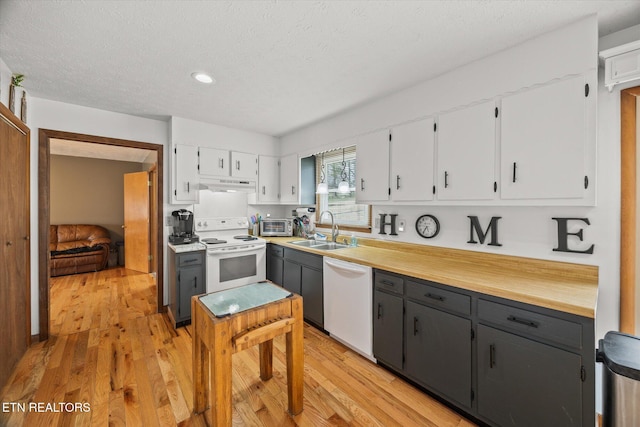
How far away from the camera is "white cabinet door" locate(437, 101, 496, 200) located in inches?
73.7

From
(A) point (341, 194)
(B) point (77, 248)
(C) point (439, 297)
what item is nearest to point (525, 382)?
(C) point (439, 297)

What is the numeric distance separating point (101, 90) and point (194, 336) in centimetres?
245

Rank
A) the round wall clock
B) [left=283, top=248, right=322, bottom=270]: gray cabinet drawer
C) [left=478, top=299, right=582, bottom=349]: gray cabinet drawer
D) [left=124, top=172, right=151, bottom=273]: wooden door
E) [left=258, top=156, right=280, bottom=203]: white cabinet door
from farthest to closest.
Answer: [left=124, top=172, right=151, bottom=273]: wooden door → [left=258, top=156, right=280, bottom=203]: white cabinet door → [left=283, top=248, right=322, bottom=270]: gray cabinet drawer → the round wall clock → [left=478, top=299, right=582, bottom=349]: gray cabinet drawer

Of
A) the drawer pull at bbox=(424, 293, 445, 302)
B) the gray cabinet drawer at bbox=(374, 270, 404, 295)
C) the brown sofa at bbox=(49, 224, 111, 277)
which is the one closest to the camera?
the drawer pull at bbox=(424, 293, 445, 302)

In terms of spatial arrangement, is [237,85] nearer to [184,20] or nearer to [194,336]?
[184,20]

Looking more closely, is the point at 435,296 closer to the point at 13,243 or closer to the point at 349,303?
the point at 349,303

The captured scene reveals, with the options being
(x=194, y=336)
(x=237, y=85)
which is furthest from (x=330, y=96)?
(x=194, y=336)

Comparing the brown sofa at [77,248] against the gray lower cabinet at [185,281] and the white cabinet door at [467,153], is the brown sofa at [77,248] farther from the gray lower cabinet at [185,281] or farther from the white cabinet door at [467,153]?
the white cabinet door at [467,153]

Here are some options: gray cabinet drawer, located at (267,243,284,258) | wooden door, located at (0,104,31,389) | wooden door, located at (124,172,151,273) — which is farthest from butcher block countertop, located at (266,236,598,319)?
wooden door, located at (124,172,151,273)

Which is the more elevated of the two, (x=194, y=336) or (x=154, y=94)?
Result: (x=154, y=94)

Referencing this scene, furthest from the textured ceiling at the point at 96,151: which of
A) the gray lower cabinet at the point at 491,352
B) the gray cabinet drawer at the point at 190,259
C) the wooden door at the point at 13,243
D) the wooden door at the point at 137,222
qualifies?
the gray lower cabinet at the point at 491,352

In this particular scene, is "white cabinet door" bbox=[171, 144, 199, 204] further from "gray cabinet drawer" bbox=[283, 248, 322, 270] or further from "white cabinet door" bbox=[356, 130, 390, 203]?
"white cabinet door" bbox=[356, 130, 390, 203]

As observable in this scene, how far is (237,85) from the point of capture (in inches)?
93.4

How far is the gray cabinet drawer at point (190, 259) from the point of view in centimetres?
294
